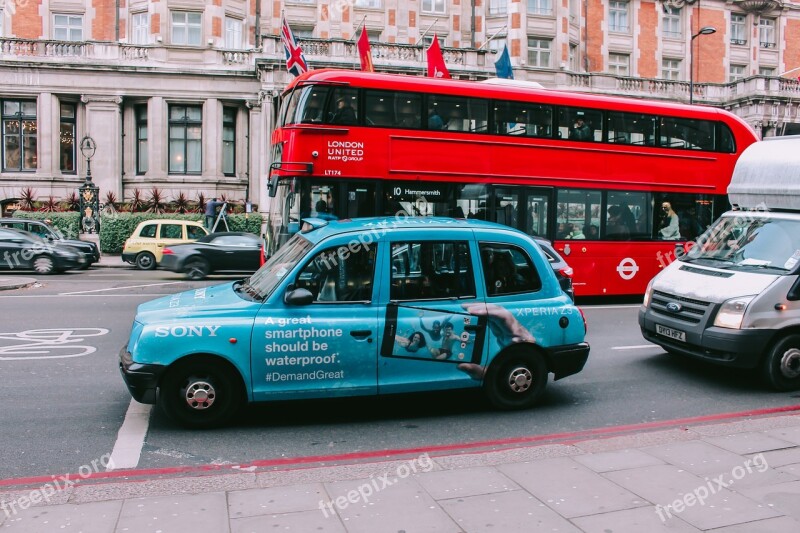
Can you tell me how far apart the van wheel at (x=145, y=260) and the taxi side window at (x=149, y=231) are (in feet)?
2.07

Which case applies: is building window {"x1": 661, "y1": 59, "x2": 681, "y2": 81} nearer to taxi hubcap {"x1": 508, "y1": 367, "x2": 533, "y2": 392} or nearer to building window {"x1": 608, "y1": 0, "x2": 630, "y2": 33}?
building window {"x1": 608, "y1": 0, "x2": 630, "y2": 33}

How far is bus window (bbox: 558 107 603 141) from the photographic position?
1488 cm

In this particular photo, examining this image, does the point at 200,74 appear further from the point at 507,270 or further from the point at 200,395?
the point at 200,395

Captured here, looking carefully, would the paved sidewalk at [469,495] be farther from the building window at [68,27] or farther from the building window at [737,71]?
the building window at [737,71]

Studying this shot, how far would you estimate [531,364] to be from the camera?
23.5 feet

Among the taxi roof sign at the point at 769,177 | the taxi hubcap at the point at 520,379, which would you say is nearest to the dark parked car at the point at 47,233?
the taxi hubcap at the point at 520,379

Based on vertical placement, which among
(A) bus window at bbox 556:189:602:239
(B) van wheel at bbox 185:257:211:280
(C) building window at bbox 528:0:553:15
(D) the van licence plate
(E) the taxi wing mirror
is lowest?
(D) the van licence plate

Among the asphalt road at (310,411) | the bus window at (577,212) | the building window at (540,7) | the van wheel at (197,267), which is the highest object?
the building window at (540,7)

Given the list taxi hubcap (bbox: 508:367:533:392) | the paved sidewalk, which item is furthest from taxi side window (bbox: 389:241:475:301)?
the paved sidewalk

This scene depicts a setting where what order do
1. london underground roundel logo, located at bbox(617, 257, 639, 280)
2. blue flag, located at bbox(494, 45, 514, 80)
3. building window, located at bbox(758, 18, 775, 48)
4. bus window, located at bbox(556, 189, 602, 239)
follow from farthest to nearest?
building window, located at bbox(758, 18, 775, 48) → blue flag, located at bbox(494, 45, 514, 80) → london underground roundel logo, located at bbox(617, 257, 639, 280) → bus window, located at bbox(556, 189, 602, 239)

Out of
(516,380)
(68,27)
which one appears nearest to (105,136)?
(68,27)

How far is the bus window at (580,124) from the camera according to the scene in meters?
14.9

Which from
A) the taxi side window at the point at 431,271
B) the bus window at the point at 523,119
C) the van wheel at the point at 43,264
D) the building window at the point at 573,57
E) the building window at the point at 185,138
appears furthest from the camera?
the building window at the point at 573,57

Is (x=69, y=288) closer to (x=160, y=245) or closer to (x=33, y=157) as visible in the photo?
(x=160, y=245)
